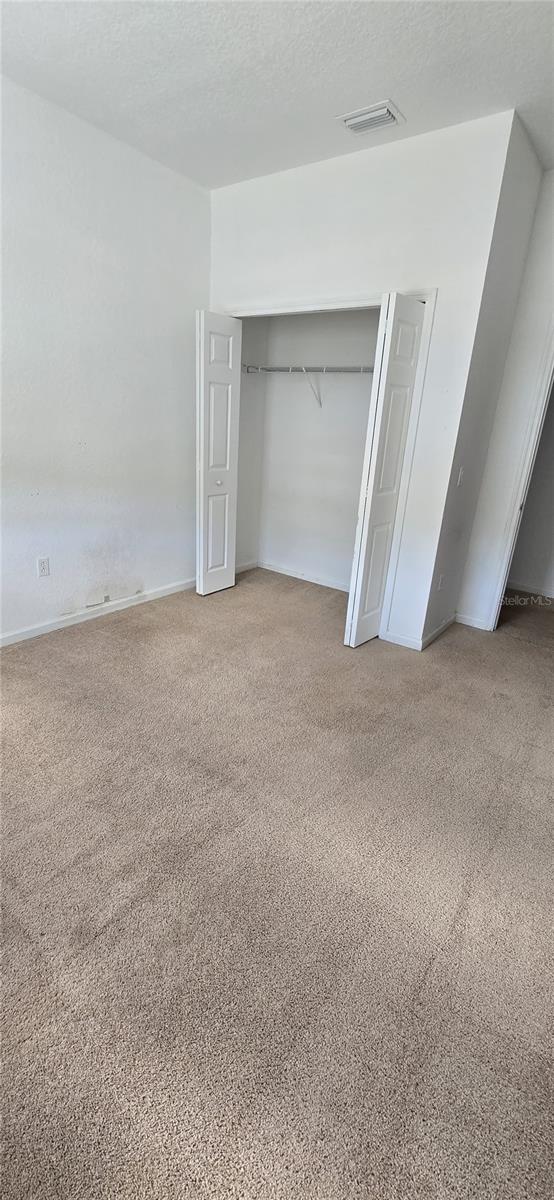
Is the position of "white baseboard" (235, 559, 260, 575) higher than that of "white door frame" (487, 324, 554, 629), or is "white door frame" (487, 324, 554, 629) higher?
"white door frame" (487, 324, 554, 629)

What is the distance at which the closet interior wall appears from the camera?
14.3 feet

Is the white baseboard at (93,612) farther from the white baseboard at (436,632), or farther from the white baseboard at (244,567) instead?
the white baseboard at (436,632)

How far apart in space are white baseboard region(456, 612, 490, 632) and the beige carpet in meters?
1.12

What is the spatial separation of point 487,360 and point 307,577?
235 cm

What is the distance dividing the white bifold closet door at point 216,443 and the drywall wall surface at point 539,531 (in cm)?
272

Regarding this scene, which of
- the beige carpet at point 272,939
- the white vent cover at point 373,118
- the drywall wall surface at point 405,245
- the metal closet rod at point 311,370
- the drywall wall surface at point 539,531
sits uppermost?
the white vent cover at point 373,118

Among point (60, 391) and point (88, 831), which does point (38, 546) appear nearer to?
point (60, 391)

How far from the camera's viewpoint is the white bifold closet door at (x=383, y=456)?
118 inches

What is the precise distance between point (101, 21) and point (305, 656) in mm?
3201

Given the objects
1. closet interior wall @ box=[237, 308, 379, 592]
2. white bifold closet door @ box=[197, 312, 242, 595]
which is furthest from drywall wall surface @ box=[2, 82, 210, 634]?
closet interior wall @ box=[237, 308, 379, 592]

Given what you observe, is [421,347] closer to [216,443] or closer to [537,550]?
[216,443]

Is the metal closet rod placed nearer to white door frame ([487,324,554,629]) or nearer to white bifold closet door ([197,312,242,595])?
white bifold closet door ([197,312,242,595])

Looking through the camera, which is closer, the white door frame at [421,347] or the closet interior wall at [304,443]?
the white door frame at [421,347]

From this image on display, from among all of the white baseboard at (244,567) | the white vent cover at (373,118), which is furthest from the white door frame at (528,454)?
the white baseboard at (244,567)
